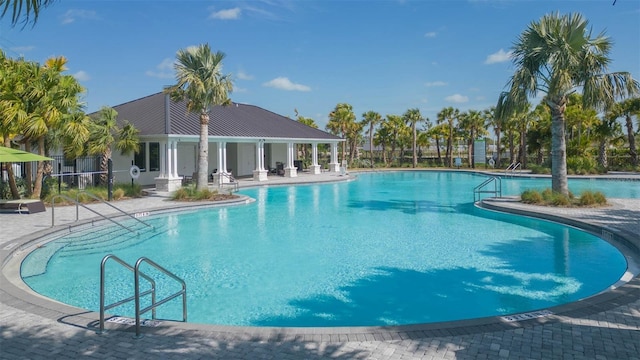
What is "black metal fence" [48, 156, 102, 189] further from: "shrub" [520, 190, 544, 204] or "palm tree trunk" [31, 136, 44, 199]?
"shrub" [520, 190, 544, 204]

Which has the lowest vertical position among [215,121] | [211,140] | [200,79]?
[211,140]

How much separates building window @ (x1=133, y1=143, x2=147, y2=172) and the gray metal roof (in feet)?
4.67

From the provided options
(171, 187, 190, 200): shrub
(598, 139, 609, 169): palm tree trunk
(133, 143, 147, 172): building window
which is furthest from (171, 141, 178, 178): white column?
(598, 139, 609, 169): palm tree trunk

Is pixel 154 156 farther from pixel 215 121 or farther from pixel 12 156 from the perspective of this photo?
pixel 12 156

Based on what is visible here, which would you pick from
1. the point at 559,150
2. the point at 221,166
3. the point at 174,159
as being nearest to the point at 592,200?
the point at 559,150

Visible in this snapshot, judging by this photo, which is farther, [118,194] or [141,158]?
[141,158]

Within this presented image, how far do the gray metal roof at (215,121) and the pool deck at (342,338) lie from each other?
16934 mm

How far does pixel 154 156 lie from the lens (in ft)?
88.7

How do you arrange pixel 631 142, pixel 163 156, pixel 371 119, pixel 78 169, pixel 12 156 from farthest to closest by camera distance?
pixel 371 119 < pixel 631 142 < pixel 163 156 < pixel 78 169 < pixel 12 156

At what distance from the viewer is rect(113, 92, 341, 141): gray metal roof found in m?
25.6

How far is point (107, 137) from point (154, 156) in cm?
667

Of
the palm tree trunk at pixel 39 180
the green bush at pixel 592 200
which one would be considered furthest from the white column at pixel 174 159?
the green bush at pixel 592 200

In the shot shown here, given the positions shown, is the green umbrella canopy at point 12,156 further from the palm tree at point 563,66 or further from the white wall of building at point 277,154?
the white wall of building at point 277,154

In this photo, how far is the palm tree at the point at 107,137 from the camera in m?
20.1
